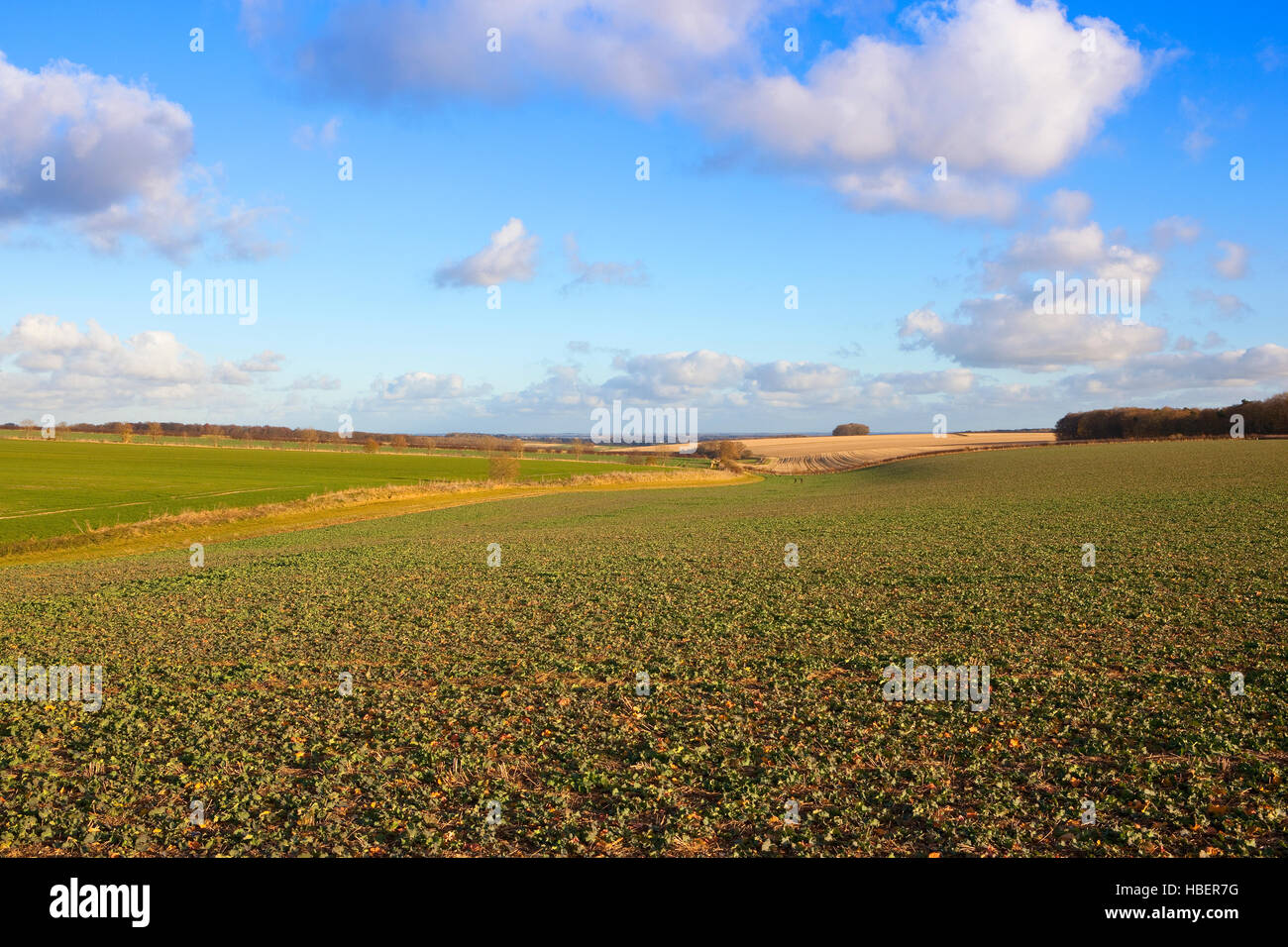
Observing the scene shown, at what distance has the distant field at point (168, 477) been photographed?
51.8 m

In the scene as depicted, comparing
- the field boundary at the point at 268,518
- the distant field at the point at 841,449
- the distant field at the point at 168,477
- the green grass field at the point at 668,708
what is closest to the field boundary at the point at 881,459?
the distant field at the point at 841,449

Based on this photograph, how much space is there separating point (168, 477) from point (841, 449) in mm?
114109

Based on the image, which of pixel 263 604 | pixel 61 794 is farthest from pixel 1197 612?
pixel 263 604

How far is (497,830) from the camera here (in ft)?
26.0

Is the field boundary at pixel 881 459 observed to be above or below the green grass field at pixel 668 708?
above

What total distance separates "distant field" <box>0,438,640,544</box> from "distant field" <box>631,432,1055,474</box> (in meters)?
29.7

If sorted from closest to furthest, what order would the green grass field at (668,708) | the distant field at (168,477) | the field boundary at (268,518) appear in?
the green grass field at (668,708)
the field boundary at (268,518)
the distant field at (168,477)

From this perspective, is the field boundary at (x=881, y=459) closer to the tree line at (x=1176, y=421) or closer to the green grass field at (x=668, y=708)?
the tree line at (x=1176, y=421)

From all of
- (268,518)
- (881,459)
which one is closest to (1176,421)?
(881,459)

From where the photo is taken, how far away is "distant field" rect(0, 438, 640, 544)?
5181cm

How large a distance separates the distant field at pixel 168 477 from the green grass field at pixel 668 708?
1222 inches

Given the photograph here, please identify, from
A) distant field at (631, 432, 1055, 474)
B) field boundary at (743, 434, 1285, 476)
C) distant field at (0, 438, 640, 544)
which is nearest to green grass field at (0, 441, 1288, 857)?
distant field at (0, 438, 640, 544)

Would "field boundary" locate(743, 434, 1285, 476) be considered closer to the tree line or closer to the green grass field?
the tree line

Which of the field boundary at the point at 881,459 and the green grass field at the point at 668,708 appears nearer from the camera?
the green grass field at the point at 668,708
